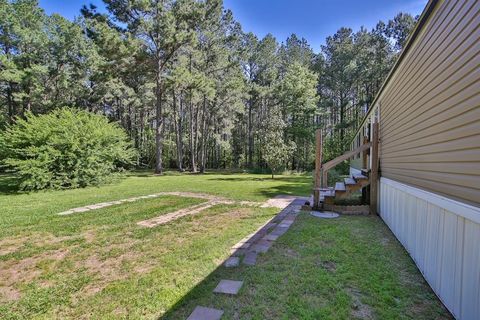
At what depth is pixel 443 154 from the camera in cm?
257

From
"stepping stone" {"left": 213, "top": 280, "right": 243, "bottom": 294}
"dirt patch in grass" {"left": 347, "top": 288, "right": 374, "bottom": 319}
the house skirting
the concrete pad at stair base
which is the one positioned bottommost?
"stepping stone" {"left": 213, "top": 280, "right": 243, "bottom": 294}

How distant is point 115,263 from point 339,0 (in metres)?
10.3

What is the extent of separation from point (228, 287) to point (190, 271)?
→ 0.55 m

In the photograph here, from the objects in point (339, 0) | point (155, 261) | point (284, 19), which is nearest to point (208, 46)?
point (284, 19)

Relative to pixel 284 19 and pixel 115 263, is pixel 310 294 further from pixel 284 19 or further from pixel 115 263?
pixel 284 19

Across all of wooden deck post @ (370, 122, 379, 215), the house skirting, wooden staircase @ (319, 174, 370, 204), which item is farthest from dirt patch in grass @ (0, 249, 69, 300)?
wooden deck post @ (370, 122, 379, 215)

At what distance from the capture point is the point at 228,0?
776 inches

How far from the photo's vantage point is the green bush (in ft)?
27.1

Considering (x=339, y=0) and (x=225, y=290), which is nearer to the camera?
(x=225, y=290)

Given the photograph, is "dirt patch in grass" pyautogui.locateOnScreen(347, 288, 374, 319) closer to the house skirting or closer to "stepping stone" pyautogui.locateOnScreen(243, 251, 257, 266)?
the house skirting

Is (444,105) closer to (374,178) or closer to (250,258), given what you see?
(250,258)

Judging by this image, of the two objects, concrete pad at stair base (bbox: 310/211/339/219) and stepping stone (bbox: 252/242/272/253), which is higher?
concrete pad at stair base (bbox: 310/211/339/219)

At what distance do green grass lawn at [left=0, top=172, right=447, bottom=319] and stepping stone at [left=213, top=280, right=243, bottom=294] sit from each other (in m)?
0.08

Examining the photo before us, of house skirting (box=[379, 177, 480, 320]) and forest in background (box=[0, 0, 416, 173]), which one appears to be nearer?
house skirting (box=[379, 177, 480, 320])
